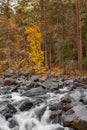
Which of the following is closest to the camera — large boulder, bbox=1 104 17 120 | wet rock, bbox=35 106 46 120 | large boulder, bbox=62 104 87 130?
large boulder, bbox=62 104 87 130

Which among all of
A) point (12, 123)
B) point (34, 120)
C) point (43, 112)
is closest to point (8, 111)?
point (12, 123)

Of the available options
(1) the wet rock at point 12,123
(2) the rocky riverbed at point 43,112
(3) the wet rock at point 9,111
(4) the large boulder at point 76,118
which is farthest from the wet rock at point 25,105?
(4) the large boulder at point 76,118

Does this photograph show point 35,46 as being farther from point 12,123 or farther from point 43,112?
point 12,123

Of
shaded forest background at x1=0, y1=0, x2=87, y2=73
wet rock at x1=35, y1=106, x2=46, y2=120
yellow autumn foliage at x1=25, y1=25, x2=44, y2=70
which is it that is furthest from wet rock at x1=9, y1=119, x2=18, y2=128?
shaded forest background at x1=0, y1=0, x2=87, y2=73

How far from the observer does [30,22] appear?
3056cm

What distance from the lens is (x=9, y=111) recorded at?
9562 mm

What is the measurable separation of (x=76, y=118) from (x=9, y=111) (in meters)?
2.54

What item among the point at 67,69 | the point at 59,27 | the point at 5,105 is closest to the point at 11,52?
A: the point at 59,27

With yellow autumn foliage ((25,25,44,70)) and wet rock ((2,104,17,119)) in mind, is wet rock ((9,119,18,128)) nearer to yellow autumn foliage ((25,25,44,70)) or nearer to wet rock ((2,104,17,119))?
wet rock ((2,104,17,119))

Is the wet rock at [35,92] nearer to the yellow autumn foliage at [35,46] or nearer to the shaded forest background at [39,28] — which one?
the yellow autumn foliage at [35,46]

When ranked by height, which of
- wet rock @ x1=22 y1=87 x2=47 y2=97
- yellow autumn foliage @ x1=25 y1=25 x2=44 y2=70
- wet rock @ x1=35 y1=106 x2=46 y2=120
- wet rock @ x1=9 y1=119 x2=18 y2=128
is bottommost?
wet rock @ x1=9 y1=119 x2=18 y2=128

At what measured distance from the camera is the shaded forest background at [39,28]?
2966 cm

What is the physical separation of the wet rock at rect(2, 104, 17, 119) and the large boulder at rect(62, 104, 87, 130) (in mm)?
1770

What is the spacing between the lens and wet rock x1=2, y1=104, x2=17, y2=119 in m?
9.26
